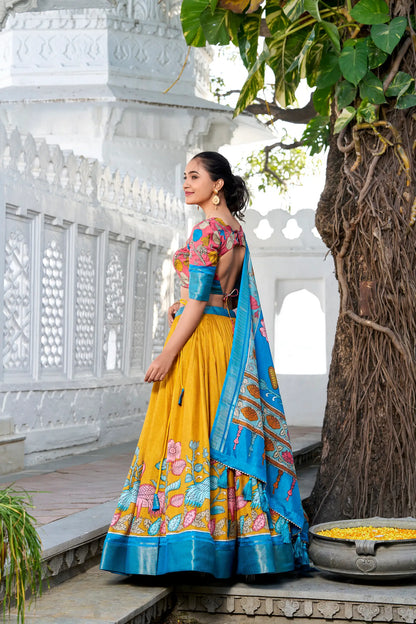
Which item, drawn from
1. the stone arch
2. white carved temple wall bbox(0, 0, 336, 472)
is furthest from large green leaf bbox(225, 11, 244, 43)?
the stone arch

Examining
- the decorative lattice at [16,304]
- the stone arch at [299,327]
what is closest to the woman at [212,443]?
the decorative lattice at [16,304]

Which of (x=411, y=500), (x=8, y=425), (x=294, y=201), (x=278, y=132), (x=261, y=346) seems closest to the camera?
(x=261, y=346)

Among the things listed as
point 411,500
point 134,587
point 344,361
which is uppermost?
point 344,361

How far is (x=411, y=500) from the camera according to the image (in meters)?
3.59

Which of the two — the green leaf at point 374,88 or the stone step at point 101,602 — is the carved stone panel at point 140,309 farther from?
the stone step at point 101,602

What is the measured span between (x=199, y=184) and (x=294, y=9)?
2.90 feet

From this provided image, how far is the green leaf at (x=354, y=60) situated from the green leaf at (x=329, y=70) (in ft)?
0.41

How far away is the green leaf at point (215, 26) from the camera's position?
386 centimetres

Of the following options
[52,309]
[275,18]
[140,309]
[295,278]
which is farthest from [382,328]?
[295,278]

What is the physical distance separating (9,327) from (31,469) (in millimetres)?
877

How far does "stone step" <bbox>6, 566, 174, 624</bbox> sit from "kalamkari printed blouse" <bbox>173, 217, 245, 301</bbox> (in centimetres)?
102

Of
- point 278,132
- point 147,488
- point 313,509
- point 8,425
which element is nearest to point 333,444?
point 313,509

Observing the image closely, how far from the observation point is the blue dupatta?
295 centimetres

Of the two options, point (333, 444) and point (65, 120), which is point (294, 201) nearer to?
point (65, 120)
